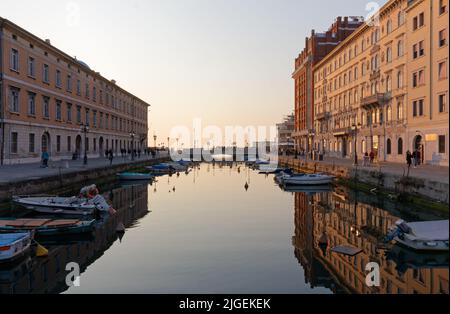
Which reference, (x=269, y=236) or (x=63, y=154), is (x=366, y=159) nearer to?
(x=269, y=236)

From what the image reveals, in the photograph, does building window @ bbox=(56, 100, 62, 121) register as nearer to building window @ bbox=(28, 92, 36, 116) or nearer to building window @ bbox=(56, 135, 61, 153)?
building window @ bbox=(56, 135, 61, 153)

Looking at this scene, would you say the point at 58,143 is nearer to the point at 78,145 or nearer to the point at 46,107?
the point at 46,107

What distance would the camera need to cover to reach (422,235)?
1509cm

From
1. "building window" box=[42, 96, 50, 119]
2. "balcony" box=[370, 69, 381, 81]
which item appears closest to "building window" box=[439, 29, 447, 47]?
"balcony" box=[370, 69, 381, 81]

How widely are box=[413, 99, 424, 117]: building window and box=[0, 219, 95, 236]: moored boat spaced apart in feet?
120

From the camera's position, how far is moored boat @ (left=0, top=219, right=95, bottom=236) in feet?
55.3

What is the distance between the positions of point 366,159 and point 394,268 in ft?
97.0

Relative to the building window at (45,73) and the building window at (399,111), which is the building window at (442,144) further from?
the building window at (45,73)

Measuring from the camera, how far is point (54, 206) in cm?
2234

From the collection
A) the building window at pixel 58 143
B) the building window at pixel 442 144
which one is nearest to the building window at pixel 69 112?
the building window at pixel 58 143

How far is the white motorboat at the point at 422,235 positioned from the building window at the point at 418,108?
29.2m

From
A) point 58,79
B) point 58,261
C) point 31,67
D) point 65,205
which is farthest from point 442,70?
point 58,79

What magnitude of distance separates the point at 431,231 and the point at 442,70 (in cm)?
2729
